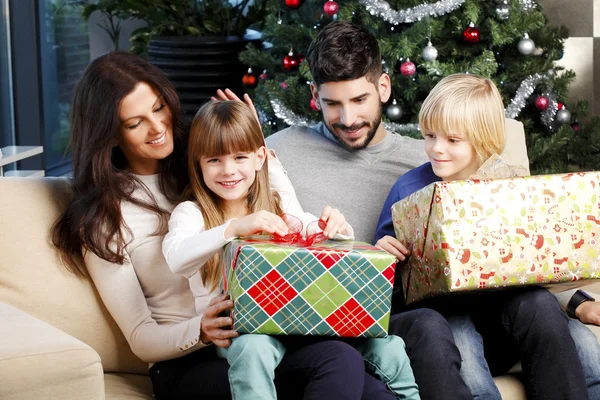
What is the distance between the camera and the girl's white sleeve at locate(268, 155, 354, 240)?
228 cm

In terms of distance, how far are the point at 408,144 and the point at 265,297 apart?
102cm

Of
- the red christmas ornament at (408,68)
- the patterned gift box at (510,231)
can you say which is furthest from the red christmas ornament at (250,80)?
the patterned gift box at (510,231)

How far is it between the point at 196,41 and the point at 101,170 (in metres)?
2.80

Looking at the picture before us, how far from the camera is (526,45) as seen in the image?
391 centimetres

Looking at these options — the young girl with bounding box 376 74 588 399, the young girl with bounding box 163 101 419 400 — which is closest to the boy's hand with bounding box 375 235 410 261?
the young girl with bounding box 376 74 588 399

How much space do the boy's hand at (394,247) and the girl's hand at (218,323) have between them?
1.50 feet

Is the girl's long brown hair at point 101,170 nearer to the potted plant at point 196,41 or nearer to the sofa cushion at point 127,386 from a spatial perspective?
the sofa cushion at point 127,386

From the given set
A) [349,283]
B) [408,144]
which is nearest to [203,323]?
[349,283]

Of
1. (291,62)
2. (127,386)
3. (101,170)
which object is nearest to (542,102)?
(291,62)

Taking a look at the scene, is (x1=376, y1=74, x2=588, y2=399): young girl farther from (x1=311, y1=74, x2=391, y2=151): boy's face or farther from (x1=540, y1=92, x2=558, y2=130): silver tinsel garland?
(x1=540, y1=92, x2=558, y2=130): silver tinsel garland

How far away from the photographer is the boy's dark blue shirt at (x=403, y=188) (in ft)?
7.95

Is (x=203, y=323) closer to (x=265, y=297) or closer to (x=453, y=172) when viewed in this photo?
(x=265, y=297)

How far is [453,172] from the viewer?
232 cm

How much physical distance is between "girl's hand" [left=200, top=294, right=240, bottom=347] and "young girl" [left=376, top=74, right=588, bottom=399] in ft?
1.61
